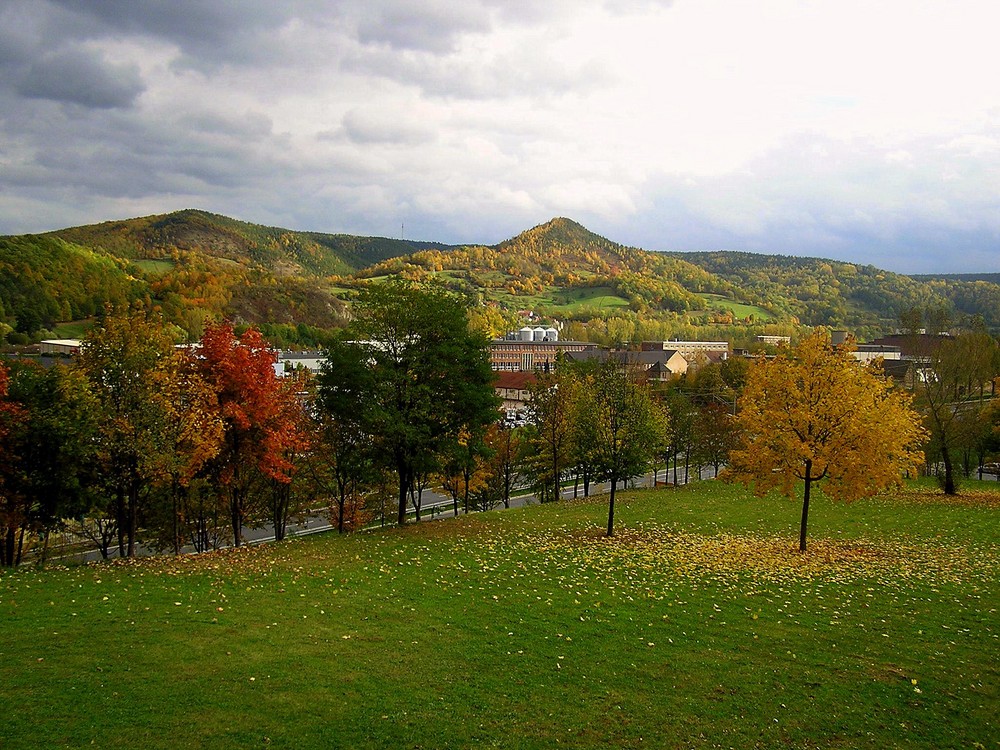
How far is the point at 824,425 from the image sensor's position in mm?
22984

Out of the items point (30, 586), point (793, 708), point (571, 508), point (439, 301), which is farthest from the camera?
point (571, 508)

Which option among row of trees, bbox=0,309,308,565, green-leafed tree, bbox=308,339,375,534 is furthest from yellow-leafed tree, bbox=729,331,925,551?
row of trees, bbox=0,309,308,565

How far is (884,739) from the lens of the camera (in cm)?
988

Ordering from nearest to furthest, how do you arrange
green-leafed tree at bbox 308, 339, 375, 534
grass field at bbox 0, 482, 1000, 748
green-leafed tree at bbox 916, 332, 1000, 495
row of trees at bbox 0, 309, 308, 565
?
grass field at bbox 0, 482, 1000, 748 < row of trees at bbox 0, 309, 308, 565 < green-leafed tree at bbox 308, 339, 375, 534 < green-leafed tree at bbox 916, 332, 1000, 495

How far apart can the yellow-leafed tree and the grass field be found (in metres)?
2.86

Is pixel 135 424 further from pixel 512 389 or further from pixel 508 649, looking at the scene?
pixel 512 389

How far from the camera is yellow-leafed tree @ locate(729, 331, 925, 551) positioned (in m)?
22.6

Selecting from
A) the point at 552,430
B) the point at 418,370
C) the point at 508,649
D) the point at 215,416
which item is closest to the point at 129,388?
the point at 215,416

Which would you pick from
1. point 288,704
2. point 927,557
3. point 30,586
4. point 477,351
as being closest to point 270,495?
point 477,351

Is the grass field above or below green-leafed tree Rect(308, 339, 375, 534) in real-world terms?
below

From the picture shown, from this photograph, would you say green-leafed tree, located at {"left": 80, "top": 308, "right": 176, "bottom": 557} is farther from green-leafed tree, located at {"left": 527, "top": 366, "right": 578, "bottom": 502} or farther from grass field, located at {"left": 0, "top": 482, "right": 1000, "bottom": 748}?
green-leafed tree, located at {"left": 527, "top": 366, "right": 578, "bottom": 502}

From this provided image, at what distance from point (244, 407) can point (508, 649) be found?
1584 centimetres

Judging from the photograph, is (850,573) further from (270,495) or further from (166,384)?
(270,495)

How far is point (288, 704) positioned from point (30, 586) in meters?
10.2
